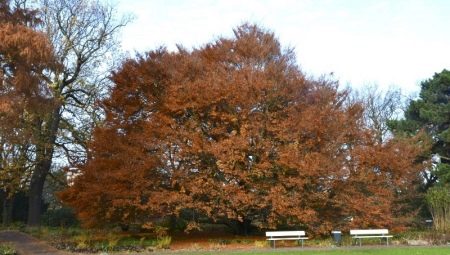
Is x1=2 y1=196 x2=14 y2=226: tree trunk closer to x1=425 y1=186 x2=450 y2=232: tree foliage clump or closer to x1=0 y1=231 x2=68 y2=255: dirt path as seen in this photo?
x1=0 y1=231 x2=68 y2=255: dirt path

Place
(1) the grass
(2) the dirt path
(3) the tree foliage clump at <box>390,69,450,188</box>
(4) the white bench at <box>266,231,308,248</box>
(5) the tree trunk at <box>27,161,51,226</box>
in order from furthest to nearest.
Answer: (5) the tree trunk at <box>27,161,51,226</box>
(3) the tree foliage clump at <box>390,69,450,188</box>
(4) the white bench at <box>266,231,308,248</box>
(2) the dirt path
(1) the grass

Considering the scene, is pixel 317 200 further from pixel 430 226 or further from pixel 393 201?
pixel 430 226

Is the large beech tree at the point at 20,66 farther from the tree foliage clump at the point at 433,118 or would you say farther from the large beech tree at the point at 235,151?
the tree foliage clump at the point at 433,118

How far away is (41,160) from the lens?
1186 inches

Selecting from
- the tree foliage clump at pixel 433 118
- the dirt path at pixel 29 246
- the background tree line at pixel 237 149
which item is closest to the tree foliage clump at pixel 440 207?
the background tree line at pixel 237 149

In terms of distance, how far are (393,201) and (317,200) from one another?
4.57 meters

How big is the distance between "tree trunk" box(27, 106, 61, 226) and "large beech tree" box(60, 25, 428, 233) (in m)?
7.46

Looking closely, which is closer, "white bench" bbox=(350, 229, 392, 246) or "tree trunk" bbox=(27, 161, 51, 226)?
"white bench" bbox=(350, 229, 392, 246)

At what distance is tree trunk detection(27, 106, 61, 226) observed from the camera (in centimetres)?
2925

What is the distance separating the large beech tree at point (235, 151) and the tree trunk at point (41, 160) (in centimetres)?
746

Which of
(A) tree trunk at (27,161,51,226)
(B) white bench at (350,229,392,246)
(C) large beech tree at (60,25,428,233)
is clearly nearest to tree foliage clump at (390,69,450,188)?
(C) large beech tree at (60,25,428,233)

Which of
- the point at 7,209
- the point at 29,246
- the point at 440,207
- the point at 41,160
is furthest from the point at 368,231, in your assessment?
the point at 7,209

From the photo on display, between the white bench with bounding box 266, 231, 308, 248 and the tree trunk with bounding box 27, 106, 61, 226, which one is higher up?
the tree trunk with bounding box 27, 106, 61, 226

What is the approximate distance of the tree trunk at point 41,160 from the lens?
29.3 meters
